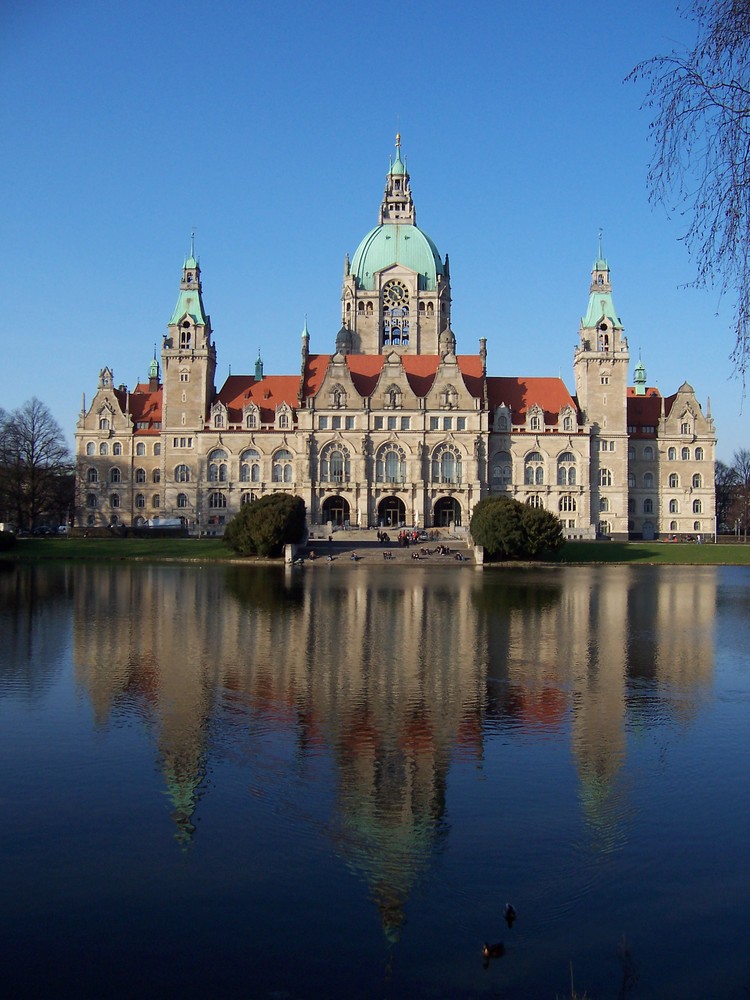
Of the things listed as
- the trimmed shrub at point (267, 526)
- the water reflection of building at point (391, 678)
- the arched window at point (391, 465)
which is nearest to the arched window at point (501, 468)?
the arched window at point (391, 465)

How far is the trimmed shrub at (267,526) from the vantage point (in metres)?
65.8

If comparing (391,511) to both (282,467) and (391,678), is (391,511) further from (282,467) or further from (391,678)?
(391,678)

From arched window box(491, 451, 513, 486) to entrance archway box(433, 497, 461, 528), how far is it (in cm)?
471

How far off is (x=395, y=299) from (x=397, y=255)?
493cm

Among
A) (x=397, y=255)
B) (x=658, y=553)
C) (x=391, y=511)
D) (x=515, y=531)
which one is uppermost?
(x=397, y=255)

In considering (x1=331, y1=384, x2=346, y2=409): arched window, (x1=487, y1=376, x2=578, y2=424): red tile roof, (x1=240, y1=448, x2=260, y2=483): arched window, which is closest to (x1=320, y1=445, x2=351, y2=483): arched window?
(x1=331, y1=384, x2=346, y2=409): arched window

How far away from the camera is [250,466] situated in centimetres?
9300

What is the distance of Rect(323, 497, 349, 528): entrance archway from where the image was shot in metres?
91.8

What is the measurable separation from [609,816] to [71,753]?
8465 mm

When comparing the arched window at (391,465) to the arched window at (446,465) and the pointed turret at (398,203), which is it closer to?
the arched window at (446,465)


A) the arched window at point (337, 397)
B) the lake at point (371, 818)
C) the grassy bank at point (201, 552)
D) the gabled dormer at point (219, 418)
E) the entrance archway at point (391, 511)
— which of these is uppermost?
the arched window at point (337, 397)

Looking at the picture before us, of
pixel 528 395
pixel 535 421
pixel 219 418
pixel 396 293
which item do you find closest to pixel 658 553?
pixel 535 421

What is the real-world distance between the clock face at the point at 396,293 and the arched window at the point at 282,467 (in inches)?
882

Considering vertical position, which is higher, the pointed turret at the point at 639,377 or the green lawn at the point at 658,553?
the pointed turret at the point at 639,377
